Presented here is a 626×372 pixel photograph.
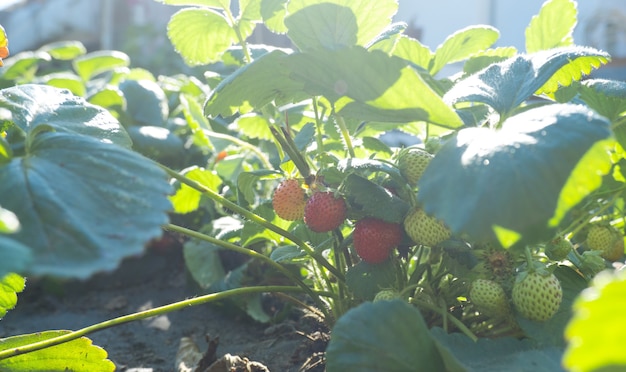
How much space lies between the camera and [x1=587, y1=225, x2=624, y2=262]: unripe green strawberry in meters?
1.01

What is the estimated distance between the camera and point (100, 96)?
1945 millimetres

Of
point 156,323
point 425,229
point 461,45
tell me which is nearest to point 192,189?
point 156,323

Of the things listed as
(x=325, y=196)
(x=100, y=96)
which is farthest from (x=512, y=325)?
(x=100, y=96)

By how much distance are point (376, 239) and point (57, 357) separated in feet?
1.41

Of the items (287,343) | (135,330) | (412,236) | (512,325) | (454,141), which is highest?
(454,141)

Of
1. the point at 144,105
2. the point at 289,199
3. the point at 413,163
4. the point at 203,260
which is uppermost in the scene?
the point at 413,163

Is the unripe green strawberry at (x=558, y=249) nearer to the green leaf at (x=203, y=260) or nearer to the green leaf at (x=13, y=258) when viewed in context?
the green leaf at (x=13, y=258)

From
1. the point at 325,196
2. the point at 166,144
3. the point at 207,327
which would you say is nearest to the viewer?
the point at 325,196

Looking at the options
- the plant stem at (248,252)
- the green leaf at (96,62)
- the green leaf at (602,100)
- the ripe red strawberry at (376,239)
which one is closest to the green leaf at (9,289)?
the plant stem at (248,252)

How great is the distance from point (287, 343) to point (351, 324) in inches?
23.6

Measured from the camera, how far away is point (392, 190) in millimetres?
872

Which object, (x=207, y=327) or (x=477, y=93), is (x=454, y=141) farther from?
(x=207, y=327)

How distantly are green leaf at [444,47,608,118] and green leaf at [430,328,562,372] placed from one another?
241mm

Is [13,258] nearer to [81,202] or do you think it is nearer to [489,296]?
[81,202]
